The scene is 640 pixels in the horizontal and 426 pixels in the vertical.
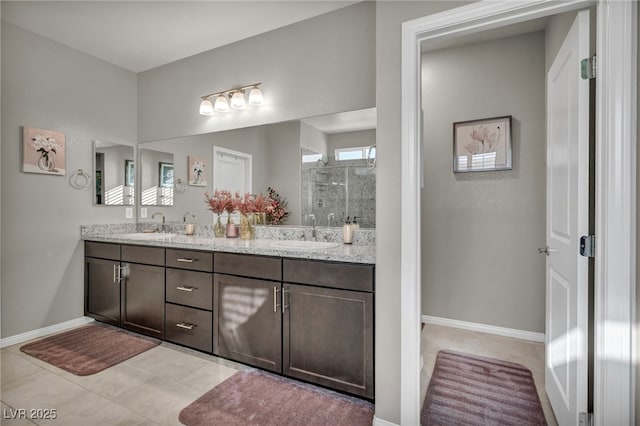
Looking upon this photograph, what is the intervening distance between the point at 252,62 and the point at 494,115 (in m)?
2.24

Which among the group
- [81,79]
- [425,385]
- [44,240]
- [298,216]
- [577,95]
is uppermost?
[81,79]

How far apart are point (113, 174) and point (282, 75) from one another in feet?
6.89

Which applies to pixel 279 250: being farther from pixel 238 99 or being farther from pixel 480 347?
pixel 480 347

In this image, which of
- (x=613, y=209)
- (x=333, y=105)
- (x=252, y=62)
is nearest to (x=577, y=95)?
(x=613, y=209)

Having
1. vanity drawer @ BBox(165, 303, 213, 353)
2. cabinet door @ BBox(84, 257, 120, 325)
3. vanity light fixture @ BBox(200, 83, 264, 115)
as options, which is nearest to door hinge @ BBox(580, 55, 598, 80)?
vanity light fixture @ BBox(200, 83, 264, 115)

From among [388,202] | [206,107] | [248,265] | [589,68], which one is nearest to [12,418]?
[248,265]

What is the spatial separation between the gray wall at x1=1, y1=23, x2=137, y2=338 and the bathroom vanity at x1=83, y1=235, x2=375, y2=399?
1.68 ft

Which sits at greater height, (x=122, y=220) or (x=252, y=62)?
(x=252, y=62)

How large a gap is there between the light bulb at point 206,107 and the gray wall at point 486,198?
82.1 inches

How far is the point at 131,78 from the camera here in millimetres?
3539

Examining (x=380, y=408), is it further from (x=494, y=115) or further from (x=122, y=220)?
(x=122, y=220)

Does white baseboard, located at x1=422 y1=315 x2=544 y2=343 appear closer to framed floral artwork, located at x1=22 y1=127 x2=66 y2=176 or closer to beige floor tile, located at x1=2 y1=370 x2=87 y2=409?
beige floor tile, located at x1=2 y1=370 x2=87 y2=409

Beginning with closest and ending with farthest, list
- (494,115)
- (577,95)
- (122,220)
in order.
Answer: (577,95)
(494,115)
(122,220)

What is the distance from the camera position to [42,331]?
9.35ft
